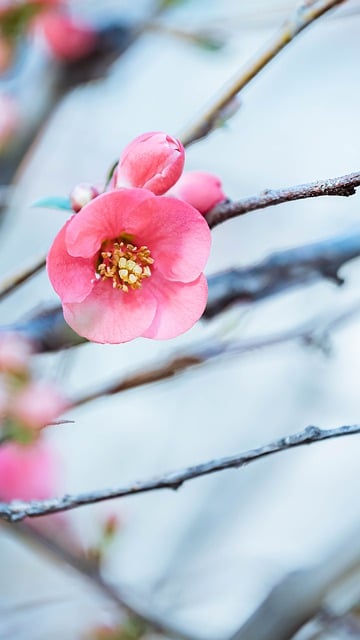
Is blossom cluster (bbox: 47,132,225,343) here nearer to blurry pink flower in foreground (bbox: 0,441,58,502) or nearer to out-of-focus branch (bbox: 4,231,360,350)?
out-of-focus branch (bbox: 4,231,360,350)

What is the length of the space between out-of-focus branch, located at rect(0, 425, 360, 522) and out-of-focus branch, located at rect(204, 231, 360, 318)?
0.87 ft

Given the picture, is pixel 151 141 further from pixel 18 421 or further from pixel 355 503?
pixel 355 503

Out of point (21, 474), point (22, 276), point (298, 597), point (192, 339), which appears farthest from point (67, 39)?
point (298, 597)

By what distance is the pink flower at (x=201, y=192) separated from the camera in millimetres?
518

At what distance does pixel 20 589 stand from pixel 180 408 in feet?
2.18

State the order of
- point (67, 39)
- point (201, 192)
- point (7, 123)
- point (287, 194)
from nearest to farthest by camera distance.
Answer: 1. point (287, 194)
2. point (201, 192)
3. point (7, 123)
4. point (67, 39)

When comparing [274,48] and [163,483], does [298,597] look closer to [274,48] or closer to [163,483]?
[163,483]

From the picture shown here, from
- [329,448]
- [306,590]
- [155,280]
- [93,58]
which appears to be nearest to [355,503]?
[329,448]

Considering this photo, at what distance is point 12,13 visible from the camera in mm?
1009

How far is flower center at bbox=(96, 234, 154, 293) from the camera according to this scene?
49 cm

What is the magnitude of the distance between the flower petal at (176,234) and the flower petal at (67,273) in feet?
0.13

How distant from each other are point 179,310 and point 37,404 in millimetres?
298

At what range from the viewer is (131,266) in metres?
0.49

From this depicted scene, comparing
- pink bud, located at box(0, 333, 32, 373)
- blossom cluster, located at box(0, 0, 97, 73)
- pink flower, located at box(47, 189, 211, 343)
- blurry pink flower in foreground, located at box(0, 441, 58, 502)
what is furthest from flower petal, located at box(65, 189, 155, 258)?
blossom cluster, located at box(0, 0, 97, 73)
